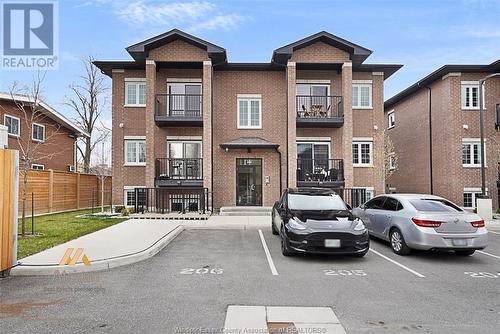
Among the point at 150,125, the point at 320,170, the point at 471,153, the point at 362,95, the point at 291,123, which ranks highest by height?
the point at 362,95

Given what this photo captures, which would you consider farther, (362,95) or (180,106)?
(362,95)

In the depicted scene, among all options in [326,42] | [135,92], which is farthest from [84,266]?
[326,42]

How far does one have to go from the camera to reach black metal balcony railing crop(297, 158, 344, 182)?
55.0 ft

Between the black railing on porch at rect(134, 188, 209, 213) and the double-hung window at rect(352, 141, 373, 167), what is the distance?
8573mm

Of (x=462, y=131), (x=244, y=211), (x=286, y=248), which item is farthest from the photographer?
(x=462, y=131)

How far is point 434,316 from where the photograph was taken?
4.44 m

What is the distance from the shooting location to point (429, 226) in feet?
24.4

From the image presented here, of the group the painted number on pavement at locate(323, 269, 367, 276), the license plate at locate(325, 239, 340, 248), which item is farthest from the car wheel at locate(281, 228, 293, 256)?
the painted number on pavement at locate(323, 269, 367, 276)

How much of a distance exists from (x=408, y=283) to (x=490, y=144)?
15988 millimetres

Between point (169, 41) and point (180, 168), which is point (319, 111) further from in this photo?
point (169, 41)

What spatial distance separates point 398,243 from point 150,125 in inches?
497

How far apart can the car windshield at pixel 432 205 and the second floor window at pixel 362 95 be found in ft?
35.3

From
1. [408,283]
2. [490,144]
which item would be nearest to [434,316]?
[408,283]

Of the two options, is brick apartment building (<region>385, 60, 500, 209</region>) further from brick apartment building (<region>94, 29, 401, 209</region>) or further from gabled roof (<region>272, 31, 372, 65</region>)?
gabled roof (<region>272, 31, 372, 65</region>)
